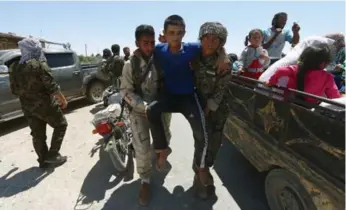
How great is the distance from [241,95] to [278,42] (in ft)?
7.59

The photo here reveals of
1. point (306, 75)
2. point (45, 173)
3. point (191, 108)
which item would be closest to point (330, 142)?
point (306, 75)

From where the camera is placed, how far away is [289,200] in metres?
2.19

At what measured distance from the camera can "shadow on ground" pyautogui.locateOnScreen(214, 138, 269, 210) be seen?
2787 mm

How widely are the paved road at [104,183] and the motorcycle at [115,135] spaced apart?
29cm

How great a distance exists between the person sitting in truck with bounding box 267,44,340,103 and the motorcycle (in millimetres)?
2184

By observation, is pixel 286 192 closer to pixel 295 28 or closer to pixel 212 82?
pixel 212 82

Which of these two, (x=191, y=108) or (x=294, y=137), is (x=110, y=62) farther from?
(x=294, y=137)

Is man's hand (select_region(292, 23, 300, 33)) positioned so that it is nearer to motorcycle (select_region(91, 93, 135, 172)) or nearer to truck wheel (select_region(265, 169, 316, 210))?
truck wheel (select_region(265, 169, 316, 210))

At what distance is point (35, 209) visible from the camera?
110 inches

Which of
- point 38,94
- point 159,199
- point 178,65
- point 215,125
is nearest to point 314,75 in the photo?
point 215,125

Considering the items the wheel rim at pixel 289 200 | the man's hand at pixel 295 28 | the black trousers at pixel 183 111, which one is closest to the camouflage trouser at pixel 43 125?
the black trousers at pixel 183 111

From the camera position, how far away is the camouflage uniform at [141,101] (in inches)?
100

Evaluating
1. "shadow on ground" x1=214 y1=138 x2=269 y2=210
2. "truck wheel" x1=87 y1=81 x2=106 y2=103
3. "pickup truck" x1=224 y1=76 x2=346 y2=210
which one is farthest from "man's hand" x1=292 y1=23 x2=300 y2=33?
"truck wheel" x1=87 y1=81 x2=106 y2=103

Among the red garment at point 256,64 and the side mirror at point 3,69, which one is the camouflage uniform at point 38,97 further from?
the red garment at point 256,64
